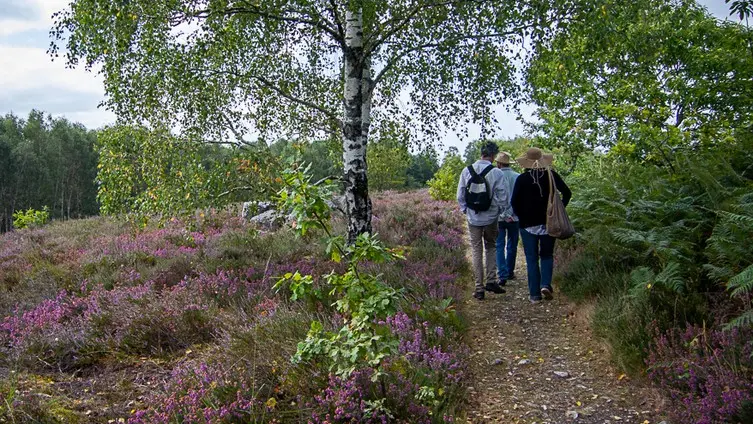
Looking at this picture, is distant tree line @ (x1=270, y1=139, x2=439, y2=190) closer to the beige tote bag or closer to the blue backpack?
the blue backpack

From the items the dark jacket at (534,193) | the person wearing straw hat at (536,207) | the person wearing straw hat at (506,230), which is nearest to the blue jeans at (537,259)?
the person wearing straw hat at (536,207)

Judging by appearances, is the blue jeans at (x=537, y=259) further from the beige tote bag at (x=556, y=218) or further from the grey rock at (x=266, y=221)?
the grey rock at (x=266, y=221)

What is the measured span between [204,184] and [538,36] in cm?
517

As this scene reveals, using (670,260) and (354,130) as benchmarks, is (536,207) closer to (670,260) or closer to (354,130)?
(670,260)

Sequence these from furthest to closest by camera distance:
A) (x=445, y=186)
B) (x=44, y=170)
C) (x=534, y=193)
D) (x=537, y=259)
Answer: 1. (x=44, y=170)
2. (x=445, y=186)
3. (x=537, y=259)
4. (x=534, y=193)

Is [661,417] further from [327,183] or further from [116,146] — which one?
[116,146]

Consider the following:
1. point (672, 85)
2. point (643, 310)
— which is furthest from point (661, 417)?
point (672, 85)

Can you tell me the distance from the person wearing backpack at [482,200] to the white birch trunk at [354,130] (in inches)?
64.3

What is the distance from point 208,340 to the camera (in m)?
5.65

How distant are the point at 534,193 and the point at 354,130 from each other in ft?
9.40

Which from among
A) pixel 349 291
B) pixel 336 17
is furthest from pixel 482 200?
pixel 349 291

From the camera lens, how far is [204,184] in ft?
22.0

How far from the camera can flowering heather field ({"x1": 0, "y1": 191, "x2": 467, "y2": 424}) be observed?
365 centimetres

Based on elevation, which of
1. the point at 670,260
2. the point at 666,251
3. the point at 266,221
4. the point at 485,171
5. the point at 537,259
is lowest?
the point at 537,259
